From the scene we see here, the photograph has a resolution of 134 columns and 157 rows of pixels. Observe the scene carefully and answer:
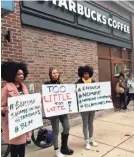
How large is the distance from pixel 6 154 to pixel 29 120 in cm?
90

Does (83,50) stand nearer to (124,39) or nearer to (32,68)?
(32,68)

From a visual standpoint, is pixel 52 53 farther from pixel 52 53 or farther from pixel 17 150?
pixel 17 150

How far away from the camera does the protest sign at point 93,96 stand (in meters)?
4.62

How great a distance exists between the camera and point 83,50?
745 centimetres

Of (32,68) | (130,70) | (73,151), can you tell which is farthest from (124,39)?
(73,151)

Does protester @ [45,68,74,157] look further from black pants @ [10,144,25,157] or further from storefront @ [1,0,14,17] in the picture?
storefront @ [1,0,14,17]

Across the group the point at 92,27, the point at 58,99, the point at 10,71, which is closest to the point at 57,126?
the point at 58,99

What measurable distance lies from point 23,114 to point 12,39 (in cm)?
199

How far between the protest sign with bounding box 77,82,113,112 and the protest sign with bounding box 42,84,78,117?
5.9 inches

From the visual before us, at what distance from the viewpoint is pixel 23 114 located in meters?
3.43

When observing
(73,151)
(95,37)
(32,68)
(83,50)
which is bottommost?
(73,151)

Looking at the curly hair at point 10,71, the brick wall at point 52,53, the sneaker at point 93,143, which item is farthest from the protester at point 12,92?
the brick wall at point 52,53

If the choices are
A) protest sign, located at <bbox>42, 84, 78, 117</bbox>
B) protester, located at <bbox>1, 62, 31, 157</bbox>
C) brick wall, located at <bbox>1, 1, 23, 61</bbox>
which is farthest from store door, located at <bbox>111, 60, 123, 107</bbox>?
protester, located at <bbox>1, 62, 31, 157</bbox>

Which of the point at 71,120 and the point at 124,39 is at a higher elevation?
the point at 124,39
